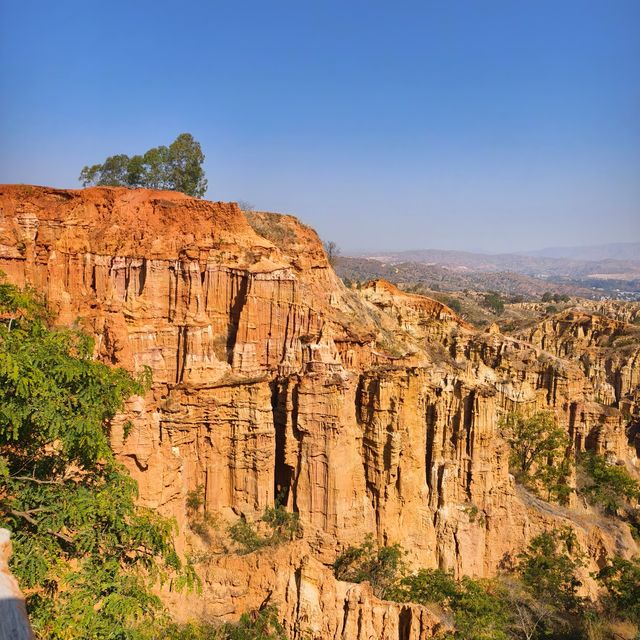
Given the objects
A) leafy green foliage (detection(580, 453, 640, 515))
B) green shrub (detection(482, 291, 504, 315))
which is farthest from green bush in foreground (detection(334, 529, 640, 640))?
green shrub (detection(482, 291, 504, 315))

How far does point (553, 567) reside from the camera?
827 inches

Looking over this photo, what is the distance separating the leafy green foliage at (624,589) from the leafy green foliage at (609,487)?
771cm

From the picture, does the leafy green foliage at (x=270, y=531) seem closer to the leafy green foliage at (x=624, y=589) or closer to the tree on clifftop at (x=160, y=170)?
the leafy green foliage at (x=624, y=589)

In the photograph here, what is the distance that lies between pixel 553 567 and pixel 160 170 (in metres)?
29.0

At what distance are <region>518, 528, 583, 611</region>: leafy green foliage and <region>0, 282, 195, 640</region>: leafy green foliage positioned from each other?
17.3 m

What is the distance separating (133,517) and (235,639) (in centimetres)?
801

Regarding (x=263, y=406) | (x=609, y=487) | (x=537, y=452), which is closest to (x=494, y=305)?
(x=609, y=487)

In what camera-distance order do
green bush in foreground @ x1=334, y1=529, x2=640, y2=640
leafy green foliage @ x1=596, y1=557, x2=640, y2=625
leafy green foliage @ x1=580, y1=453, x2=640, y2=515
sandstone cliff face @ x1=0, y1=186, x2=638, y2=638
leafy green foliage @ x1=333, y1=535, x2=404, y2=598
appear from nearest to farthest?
1. sandstone cliff face @ x1=0, y1=186, x2=638, y2=638
2. green bush in foreground @ x1=334, y1=529, x2=640, y2=640
3. leafy green foliage @ x1=333, y1=535, x2=404, y2=598
4. leafy green foliage @ x1=596, y1=557, x2=640, y2=625
5. leafy green foliage @ x1=580, y1=453, x2=640, y2=515

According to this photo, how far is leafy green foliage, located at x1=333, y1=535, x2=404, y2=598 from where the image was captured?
17594mm

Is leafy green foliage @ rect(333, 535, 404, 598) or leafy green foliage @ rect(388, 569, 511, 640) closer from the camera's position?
leafy green foliage @ rect(388, 569, 511, 640)

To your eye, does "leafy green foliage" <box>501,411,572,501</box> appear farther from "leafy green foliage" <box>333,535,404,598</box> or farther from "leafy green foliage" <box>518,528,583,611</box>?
"leafy green foliage" <box>333,535,404,598</box>

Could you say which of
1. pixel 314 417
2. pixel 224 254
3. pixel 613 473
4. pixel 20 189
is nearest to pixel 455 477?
pixel 314 417

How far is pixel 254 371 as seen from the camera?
19609mm

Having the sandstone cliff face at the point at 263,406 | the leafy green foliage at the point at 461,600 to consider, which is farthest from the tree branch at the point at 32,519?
the leafy green foliage at the point at 461,600
